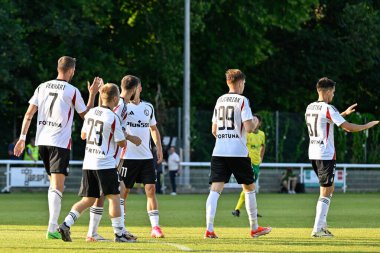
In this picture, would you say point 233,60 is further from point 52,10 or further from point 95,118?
point 95,118

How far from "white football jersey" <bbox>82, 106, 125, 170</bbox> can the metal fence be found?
23600mm

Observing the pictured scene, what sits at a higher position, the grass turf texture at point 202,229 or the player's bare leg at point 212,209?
the player's bare leg at point 212,209

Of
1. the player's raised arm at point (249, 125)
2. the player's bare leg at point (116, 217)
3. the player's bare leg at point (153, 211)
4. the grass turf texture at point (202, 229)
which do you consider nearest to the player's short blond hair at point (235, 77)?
the player's raised arm at point (249, 125)

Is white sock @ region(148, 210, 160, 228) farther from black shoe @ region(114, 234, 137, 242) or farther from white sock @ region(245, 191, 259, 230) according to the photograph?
black shoe @ region(114, 234, 137, 242)

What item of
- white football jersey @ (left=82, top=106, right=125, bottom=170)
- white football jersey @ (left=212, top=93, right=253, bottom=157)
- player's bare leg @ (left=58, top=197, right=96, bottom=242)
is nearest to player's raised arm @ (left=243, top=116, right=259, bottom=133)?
white football jersey @ (left=212, top=93, right=253, bottom=157)

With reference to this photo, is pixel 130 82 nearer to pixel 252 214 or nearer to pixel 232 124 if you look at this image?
pixel 232 124

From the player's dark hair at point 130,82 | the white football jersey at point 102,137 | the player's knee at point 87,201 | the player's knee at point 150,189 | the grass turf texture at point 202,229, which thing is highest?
the player's dark hair at point 130,82

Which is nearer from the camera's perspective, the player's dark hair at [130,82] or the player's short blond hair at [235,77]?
the player's dark hair at [130,82]

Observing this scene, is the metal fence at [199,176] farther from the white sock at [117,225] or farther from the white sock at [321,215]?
the white sock at [117,225]

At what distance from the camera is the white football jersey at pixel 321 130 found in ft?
51.7

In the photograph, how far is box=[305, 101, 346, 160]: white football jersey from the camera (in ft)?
51.7

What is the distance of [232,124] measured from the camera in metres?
15.2

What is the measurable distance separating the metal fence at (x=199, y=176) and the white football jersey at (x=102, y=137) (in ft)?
77.4

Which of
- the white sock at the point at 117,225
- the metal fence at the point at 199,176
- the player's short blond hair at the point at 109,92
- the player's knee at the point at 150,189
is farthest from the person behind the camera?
the metal fence at the point at 199,176
